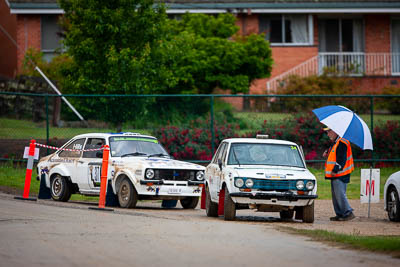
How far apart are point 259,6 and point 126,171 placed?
2188 centimetres

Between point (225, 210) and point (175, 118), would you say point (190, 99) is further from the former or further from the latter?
point (225, 210)

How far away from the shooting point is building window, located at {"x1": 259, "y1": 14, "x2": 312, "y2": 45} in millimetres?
37656

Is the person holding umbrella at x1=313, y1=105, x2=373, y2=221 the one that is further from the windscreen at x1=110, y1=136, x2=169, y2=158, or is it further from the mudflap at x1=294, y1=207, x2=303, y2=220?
the windscreen at x1=110, y1=136, x2=169, y2=158

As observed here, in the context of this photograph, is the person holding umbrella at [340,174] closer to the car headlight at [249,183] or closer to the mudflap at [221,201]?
the car headlight at [249,183]

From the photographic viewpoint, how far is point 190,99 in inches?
933

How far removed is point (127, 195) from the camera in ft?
52.2

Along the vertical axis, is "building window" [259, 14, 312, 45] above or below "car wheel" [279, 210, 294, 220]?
above

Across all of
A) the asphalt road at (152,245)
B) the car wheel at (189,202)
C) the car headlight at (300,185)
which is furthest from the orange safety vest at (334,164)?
the asphalt road at (152,245)

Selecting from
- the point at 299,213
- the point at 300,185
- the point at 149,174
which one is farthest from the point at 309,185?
the point at 149,174

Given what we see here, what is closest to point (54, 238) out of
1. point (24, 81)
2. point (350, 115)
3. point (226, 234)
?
point (226, 234)

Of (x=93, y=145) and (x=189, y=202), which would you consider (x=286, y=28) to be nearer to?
(x=93, y=145)

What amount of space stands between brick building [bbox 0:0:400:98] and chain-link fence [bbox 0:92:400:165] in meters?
10.4

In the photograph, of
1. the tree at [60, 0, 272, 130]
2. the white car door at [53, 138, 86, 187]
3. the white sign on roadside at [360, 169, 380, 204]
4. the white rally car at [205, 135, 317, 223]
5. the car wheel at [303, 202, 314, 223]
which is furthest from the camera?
the tree at [60, 0, 272, 130]

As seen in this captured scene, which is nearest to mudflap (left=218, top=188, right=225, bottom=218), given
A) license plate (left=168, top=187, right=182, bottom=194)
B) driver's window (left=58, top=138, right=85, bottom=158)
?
license plate (left=168, top=187, right=182, bottom=194)
